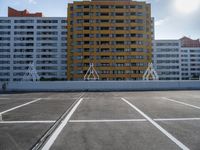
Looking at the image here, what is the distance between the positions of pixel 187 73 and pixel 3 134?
358 feet

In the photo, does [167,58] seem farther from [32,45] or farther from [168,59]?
[32,45]

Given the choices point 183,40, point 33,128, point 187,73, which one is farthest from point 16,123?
point 183,40

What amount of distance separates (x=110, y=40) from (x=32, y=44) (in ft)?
120

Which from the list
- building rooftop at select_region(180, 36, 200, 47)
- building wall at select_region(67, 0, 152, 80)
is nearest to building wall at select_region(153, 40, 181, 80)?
building rooftop at select_region(180, 36, 200, 47)

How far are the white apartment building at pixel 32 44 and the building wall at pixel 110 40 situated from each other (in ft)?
45.4

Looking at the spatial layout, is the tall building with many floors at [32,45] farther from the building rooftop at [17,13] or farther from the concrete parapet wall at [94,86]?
the concrete parapet wall at [94,86]

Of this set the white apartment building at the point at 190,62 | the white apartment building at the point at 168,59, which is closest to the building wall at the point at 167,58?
the white apartment building at the point at 168,59

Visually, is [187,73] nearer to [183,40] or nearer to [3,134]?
[183,40]

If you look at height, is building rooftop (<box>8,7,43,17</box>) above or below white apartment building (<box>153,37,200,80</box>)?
above

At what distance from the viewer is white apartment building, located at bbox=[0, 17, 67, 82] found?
77.4 metres

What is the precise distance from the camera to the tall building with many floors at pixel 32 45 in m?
77.4

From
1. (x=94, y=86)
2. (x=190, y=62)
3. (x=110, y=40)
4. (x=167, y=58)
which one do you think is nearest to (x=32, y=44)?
(x=110, y=40)

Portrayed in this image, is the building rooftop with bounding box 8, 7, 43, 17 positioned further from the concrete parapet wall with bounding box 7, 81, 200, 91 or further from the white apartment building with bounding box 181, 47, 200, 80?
the white apartment building with bounding box 181, 47, 200, 80

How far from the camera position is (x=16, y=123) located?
655 centimetres
